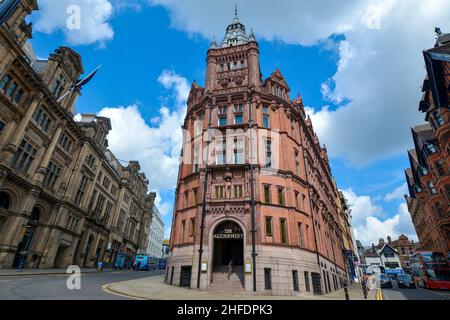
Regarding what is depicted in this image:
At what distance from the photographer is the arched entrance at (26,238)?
1169 inches

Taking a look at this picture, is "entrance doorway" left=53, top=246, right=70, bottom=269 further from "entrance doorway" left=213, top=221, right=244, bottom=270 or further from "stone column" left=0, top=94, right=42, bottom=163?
"entrance doorway" left=213, top=221, right=244, bottom=270

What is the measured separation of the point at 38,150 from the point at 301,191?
36989 millimetres

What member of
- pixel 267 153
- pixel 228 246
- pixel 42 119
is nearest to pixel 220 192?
pixel 228 246

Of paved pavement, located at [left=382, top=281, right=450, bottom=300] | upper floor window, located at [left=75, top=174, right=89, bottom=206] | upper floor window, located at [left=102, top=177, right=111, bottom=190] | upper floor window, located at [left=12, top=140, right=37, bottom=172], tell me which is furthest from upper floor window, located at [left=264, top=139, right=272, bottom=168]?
upper floor window, located at [left=102, top=177, right=111, bottom=190]

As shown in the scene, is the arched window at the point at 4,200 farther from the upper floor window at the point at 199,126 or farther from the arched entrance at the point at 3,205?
the upper floor window at the point at 199,126

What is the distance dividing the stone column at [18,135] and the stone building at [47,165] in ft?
0.31

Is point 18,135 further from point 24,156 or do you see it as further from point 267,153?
point 267,153

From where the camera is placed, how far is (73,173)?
40.2 m

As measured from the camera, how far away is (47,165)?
33.7 metres

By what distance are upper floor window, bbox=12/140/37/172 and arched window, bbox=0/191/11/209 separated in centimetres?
349

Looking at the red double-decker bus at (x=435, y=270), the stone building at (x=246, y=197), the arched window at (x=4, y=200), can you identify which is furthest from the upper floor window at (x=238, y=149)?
the red double-decker bus at (x=435, y=270)

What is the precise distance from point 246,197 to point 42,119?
3228 cm

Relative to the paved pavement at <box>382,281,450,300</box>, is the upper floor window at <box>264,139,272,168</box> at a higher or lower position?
higher

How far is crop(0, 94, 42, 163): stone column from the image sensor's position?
2684cm
